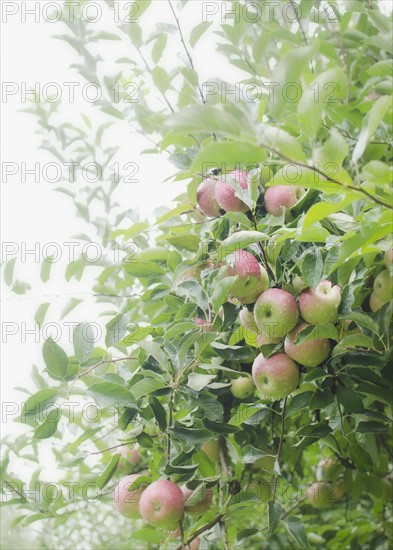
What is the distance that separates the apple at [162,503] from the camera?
3.26 ft

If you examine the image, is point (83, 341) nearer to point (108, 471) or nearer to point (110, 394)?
point (110, 394)

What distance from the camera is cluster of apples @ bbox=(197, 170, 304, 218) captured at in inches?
39.6

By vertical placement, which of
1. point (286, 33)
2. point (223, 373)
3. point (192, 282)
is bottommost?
point (223, 373)

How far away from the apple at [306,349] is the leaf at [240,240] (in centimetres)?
17

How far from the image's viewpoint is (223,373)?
110 cm

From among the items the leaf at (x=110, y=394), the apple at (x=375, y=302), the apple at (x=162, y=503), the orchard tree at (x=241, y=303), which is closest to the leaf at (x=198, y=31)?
the orchard tree at (x=241, y=303)

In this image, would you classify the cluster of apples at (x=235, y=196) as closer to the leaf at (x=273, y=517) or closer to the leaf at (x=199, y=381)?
the leaf at (x=199, y=381)

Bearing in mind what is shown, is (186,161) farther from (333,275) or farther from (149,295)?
(333,275)

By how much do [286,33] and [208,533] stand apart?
1075 millimetres

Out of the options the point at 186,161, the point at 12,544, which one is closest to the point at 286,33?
the point at 186,161

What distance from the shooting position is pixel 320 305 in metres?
0.90

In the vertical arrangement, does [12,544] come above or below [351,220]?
below

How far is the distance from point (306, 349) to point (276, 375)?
7 centimetres

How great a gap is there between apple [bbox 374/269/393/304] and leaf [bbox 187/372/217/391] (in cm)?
32
